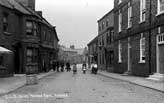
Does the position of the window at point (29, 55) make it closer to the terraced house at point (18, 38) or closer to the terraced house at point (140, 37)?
the terraced house at point (18, 38)

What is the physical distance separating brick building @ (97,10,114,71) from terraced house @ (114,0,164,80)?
27.2 ft

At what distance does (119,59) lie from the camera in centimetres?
3341

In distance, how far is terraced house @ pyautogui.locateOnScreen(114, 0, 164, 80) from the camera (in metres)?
21.2

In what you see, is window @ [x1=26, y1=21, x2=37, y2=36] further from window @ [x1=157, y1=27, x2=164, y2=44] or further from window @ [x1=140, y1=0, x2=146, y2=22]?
window @ [x1=157, y1=27, x2=164, y2=44]

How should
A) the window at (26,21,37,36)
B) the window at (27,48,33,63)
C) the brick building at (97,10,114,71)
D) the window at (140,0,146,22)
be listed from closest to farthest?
the window at (140,0,146,22)
the window at (27,48,33,63)
the window at (26,21,37,36)
the brick building at (97,10,114,71)

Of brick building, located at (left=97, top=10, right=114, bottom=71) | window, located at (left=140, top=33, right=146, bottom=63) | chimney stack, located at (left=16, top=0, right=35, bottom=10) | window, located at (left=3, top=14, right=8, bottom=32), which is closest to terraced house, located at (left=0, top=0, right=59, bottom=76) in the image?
window, located at (left=3, top=14, right=8, bottom=32)

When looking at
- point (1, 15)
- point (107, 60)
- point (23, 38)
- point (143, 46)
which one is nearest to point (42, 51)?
point (23, 38)

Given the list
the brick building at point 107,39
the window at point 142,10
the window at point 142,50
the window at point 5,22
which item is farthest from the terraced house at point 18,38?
the brick building at point 107,39

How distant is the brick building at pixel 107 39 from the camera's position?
43.0 m

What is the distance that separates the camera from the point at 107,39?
45.8m

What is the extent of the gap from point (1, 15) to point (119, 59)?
15029 mm

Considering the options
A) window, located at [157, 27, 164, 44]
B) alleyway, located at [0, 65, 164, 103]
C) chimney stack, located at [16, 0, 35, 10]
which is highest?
chimney stack, located at [16, 0, 35, 10]

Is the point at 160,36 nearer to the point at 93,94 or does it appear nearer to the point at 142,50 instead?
the point at 142,50

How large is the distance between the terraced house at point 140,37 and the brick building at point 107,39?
8301 millimetres
